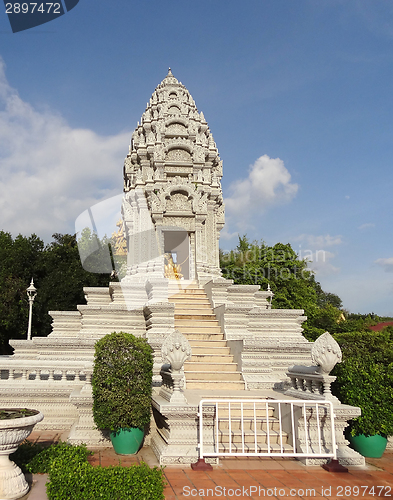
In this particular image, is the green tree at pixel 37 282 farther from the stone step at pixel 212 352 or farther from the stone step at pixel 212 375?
the stone step at pixel 212 375

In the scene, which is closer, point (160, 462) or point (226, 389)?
point (160, 462)

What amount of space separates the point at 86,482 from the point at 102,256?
24.2m

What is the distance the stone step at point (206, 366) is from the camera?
358 inches

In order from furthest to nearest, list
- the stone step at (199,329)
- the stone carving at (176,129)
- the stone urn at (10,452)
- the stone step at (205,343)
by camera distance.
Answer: the stone carving at (176,129)
the stone step at (199,329)
the stone step at (205,343)
the stone urn at (10,452)

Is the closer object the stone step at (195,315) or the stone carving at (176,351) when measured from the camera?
the stone carving at (176,351)

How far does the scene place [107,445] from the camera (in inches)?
267

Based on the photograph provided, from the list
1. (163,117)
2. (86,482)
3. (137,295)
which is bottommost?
(86,482)

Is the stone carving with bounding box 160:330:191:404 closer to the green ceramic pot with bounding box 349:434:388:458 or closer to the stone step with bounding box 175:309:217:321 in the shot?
the green ceramic pot with bounding box 349:434:388:458

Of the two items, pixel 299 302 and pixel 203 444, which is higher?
pixel 299 302

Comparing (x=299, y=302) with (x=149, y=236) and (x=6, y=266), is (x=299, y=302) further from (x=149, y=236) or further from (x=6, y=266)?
(x=6, y=266)

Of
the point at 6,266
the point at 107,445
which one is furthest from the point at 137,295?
the point at 6,266

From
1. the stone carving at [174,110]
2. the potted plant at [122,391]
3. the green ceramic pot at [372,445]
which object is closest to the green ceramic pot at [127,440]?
the potted plant at [122,391]

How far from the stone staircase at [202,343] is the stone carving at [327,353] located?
9.96ft

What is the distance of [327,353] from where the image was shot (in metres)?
6.08
